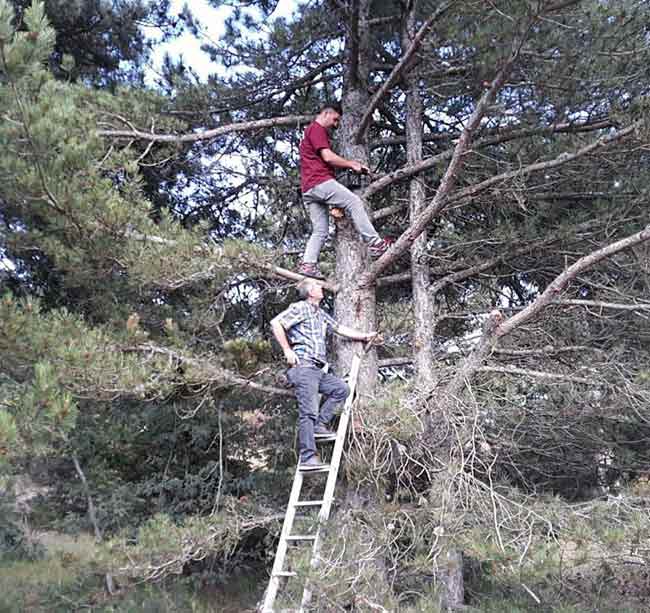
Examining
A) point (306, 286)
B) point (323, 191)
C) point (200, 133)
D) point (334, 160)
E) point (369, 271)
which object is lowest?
point (369, 271)

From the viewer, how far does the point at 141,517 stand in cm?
652

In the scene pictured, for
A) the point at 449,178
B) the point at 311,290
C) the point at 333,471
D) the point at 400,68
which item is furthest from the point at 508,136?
the point at 333,471

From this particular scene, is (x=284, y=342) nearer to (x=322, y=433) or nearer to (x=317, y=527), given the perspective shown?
(x=322, y=433)

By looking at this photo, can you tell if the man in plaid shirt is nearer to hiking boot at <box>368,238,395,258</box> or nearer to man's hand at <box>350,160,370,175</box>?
hiking boot at <box>368,238,395,258</box>

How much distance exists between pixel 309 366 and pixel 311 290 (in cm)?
59

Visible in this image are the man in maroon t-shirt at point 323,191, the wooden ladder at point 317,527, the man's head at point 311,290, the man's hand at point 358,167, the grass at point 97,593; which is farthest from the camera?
the grass at point 97,593

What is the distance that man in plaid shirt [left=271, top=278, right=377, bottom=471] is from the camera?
432cm

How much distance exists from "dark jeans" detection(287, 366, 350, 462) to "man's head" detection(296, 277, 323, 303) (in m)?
0.54

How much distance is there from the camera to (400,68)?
4.89 meters

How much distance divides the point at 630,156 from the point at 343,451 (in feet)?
11.0

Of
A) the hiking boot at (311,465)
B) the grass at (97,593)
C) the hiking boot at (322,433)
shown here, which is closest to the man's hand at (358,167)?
the hiking boot at (322,433)

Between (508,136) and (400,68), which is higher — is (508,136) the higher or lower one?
the lower one

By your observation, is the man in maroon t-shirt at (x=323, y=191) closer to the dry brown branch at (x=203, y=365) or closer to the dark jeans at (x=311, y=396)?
the dark jeans at (x=311, y=396)

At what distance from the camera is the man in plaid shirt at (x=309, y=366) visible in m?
4.32
